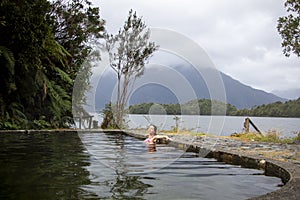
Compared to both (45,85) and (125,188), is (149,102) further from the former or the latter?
(125,188)

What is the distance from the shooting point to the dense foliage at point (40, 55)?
758 cm

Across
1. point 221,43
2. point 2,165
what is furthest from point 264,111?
point 2,165

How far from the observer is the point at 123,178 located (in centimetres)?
383

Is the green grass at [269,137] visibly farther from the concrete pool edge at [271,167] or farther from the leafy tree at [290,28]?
the concrete pool edge at [271,167]

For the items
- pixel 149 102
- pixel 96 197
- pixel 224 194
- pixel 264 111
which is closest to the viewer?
pixel 96 197

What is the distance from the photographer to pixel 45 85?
11188 mm

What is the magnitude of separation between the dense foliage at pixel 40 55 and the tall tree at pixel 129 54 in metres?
1.44

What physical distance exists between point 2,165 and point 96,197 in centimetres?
221

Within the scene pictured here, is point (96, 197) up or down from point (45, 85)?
down

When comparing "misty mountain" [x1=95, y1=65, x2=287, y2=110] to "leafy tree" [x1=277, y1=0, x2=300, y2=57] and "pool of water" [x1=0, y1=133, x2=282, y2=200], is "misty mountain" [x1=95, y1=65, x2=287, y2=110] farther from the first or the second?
"pool of water" [x1=0, y1=133, x2=282, y2=200]

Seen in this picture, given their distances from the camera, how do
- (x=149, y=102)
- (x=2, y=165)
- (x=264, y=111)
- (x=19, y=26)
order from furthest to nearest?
(x=264, y=111) → (x=149, y=102) → (x=19, y=26) → (x=2, y=165)

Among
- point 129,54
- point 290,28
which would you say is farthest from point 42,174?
point 129,54

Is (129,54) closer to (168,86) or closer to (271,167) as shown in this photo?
(168,86)

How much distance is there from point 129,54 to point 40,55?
5556 mm
